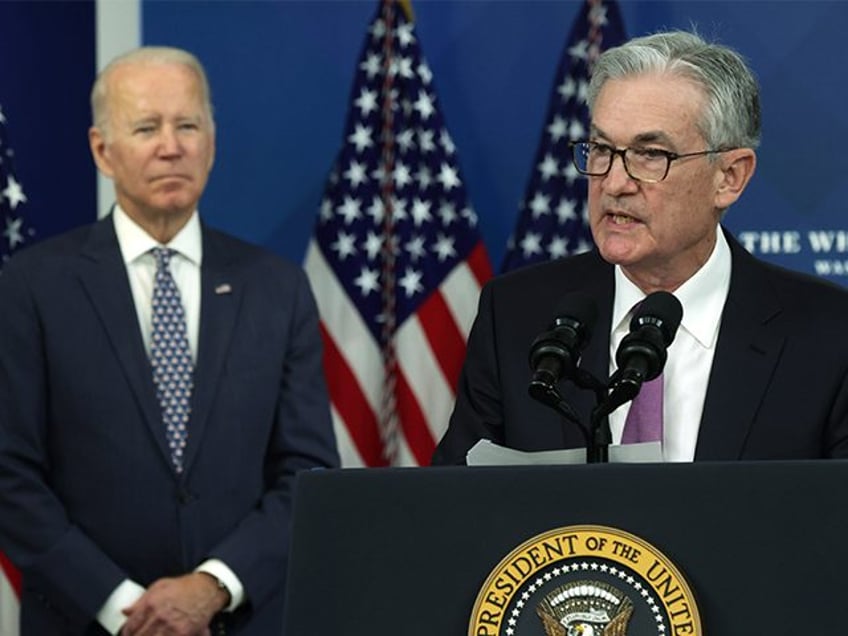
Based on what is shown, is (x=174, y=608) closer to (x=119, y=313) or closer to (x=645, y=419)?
(x=119, y=313)

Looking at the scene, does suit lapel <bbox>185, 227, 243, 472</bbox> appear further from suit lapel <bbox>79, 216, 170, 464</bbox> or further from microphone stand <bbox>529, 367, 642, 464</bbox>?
microphone stand <bbox>529, 367, 642, 464</bbox>

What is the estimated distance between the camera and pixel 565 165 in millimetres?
5035

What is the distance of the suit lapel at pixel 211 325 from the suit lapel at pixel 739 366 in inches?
61.6

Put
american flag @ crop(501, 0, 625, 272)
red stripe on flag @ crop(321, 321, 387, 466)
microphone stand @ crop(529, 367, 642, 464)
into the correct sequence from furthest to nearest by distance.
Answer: red stripe on flag @ crop(321, 321, 387, 466) → american flag @ crop(501, 0, 625, 272) → microphone stand @ crop(529, 367, 642, 464)

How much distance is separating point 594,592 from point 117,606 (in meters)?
2.09

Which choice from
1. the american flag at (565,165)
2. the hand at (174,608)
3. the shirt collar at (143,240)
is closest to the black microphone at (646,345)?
the hand at (174,608)

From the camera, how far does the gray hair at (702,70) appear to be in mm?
2695

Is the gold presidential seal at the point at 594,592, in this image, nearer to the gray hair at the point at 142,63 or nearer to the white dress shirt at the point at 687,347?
the white dress shirt at the point at 687,347

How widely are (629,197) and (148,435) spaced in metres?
1.63

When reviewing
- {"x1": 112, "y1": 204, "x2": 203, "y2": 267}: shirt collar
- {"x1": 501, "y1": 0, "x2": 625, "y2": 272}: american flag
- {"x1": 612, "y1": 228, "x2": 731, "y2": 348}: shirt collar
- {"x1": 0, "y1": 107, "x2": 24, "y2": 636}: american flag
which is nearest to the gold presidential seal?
{"x1": 612, "y1": 228, "x2": 731, "y2": 348}: shirt collar

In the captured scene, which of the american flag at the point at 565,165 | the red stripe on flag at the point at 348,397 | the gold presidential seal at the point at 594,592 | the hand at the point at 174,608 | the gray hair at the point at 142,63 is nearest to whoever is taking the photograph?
the gold presidential seal at the point at 594,592

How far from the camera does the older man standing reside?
12.6 ft

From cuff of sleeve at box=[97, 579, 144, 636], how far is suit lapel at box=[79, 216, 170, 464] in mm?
311

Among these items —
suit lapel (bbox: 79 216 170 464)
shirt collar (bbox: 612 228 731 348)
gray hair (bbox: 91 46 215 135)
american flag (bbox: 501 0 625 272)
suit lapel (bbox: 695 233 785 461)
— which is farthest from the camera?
american flag (bbox: 501 0 625 272)
